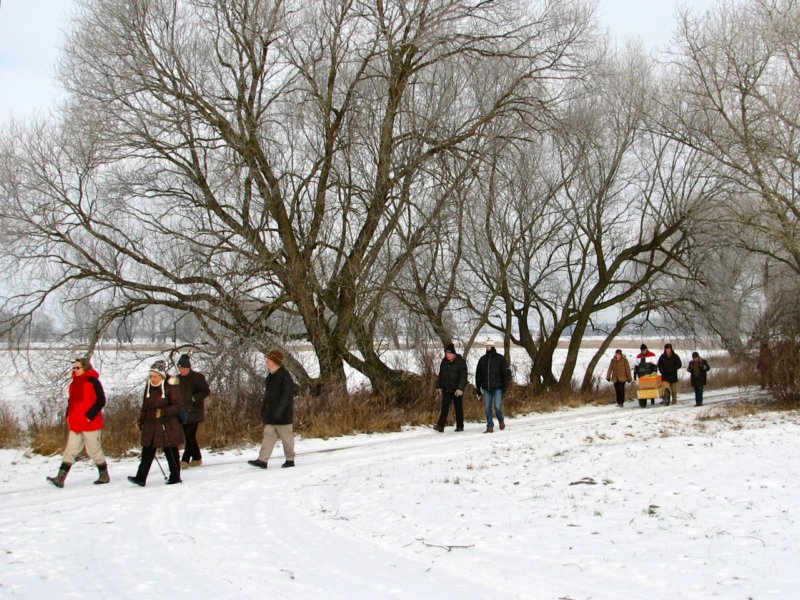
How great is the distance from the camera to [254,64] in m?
17.1

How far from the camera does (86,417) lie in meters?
10.1

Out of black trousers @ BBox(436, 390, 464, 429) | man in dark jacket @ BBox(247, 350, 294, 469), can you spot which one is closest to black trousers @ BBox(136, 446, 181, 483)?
man in dark jacket @ BBox(247, 350, 294, 469)

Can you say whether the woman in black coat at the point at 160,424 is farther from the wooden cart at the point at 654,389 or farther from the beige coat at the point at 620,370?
the beige coat at the point at 620,370

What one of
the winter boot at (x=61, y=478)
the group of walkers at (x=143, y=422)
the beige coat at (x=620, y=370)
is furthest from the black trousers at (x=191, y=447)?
the beige coat at (x=620, y=370)

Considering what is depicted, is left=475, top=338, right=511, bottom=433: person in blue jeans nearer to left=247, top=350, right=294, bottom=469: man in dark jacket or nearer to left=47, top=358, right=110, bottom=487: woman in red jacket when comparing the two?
left=247, top=350, right=294, bottom=469: man in dark jacket

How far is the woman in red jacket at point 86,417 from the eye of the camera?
32.7 ft

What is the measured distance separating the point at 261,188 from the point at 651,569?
13.8 m

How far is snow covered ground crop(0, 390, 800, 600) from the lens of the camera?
525 cm

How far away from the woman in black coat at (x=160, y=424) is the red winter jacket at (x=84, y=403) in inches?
27.9

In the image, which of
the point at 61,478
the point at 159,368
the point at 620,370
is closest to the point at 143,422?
the point at 159,368

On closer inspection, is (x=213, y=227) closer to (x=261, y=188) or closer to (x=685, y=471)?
(x=261, y=188)

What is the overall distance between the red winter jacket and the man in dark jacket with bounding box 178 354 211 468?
1.44 meters

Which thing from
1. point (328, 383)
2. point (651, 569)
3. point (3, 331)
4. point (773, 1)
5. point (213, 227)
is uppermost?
point (773, 1)

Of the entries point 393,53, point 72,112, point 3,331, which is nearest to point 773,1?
point 393,53
